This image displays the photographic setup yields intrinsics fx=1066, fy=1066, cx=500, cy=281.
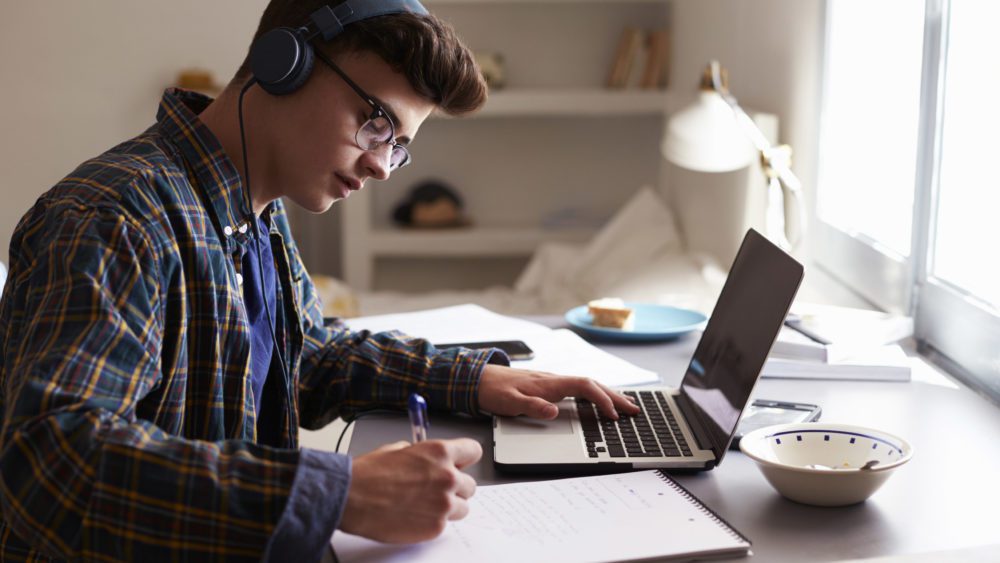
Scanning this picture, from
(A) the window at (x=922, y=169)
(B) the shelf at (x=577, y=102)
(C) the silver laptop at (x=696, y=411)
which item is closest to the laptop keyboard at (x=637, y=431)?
(C) the silver laptop at (x=696, y=411)

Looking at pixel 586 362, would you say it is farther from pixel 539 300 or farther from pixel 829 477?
pixel 539 300

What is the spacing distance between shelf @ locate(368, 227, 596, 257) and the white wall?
885 millimetres

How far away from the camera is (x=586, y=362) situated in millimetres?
1469

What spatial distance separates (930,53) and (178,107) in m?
1.14

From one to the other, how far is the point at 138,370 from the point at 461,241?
322cm

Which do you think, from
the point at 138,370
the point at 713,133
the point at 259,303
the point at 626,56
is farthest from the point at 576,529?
the point at 626,56

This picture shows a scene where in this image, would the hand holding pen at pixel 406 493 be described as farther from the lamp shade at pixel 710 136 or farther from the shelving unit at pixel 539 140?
the shelving unit at pixel 539 140

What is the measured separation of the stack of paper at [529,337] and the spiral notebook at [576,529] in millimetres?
407

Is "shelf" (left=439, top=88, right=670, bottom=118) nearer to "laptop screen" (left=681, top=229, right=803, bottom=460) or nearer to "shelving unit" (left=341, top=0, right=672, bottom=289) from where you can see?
"shelving unit" (left=341, top=0, right=672, bottom=289)

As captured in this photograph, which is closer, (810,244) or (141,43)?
(810,244)

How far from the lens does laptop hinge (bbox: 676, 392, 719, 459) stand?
1.09 metres

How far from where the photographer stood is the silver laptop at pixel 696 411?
104cm

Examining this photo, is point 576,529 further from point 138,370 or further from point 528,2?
point 528,2

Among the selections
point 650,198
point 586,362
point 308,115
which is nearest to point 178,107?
point 308,115
